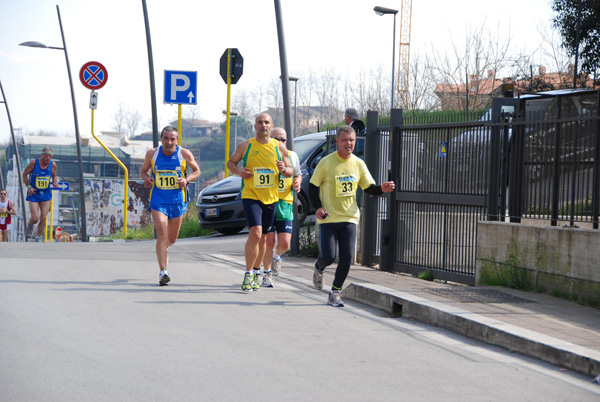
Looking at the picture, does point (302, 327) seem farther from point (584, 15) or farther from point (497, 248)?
point (584, 15)

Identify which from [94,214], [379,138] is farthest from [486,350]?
[94,214]

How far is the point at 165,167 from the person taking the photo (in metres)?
10.0

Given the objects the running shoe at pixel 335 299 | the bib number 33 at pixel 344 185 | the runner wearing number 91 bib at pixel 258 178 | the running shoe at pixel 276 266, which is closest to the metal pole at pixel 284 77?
the running shoe at pixel 276 266

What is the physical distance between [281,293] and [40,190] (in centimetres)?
1103

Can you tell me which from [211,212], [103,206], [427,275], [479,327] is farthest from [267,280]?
[103,206]

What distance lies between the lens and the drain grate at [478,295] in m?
8.56

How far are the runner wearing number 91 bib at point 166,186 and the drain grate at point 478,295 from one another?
3071mm

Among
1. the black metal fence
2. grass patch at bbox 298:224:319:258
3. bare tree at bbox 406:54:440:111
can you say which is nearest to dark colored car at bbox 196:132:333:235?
grass patch at bbox 298:224:319:258

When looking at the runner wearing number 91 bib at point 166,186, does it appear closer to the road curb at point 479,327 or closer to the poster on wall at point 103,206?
the road curb at point 479,327

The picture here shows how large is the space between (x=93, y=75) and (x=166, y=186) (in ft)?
42.7

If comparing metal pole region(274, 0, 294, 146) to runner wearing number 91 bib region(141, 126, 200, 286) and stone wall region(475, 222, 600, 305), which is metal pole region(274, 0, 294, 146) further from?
stone wall region(475, 222, 600, 305)

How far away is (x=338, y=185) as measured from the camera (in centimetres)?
879

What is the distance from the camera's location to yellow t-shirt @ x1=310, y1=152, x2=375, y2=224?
28.9 feet

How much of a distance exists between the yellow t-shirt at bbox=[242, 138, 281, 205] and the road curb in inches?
56.6
